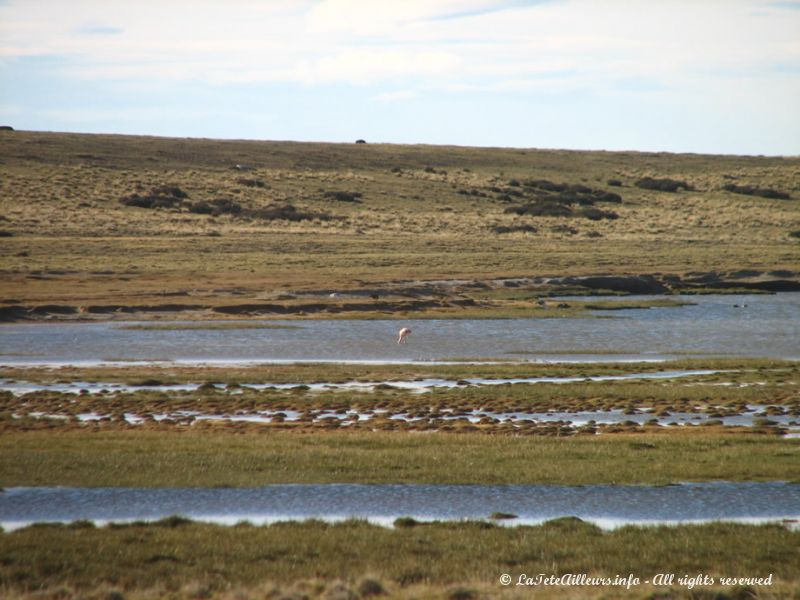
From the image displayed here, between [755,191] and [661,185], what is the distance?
36.4 feet

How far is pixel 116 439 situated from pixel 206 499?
5385mm

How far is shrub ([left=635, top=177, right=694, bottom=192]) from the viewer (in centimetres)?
12150

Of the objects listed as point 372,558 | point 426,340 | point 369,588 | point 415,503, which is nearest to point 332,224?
point 426,340

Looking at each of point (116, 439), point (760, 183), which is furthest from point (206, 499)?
point (760, 183)

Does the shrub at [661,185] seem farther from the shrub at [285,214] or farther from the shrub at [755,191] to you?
the shrub at [285,214]

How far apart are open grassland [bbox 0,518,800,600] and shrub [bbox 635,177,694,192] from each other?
112 metres

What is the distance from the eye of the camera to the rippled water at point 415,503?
15484mm

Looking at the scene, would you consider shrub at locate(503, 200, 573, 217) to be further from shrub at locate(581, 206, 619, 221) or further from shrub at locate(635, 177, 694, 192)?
shrub at locate(635, 177, 694, 192)

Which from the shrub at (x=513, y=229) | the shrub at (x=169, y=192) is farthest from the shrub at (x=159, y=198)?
the shrub at (x=513, y=229)

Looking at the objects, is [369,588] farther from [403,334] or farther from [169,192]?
[169,192]

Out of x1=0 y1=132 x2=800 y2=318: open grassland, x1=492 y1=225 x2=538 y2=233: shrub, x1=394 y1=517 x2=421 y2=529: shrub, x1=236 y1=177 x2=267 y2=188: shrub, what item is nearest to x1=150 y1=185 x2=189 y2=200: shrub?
x1=0 y1=132 x2=800 y2=318: open grassland

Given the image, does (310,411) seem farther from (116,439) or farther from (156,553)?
(156,553)

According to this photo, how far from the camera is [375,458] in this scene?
63.0 ft

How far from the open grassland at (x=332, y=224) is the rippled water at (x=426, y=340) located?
4626 millimetres
